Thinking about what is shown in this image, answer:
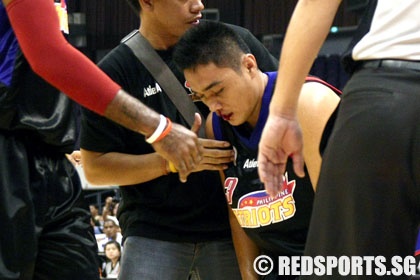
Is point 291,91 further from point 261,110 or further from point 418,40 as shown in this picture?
point 261,110

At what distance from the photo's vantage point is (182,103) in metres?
4.04

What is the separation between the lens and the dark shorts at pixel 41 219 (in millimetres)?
3428

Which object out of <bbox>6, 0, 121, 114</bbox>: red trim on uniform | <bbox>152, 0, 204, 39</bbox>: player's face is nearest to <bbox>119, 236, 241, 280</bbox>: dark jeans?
<bbox>152, 0, 204, 39</bbox>: player's face

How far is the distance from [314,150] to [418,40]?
3.68 feet

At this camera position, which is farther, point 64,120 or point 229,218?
point 229,218

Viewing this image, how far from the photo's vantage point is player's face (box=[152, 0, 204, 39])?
4137mm

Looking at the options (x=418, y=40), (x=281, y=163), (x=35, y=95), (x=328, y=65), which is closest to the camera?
(x=418, y=40)

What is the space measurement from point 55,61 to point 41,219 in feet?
2.57

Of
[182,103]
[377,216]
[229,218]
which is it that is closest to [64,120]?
[182,103]

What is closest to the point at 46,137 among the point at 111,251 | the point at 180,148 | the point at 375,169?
the point at 180,148

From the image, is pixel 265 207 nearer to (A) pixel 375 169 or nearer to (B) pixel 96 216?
(A) pixel 375 169

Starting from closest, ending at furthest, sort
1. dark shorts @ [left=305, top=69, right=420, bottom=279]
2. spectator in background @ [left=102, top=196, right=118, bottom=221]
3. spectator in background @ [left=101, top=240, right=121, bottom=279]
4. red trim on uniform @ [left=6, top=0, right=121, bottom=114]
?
dark shorts @ [left=305, top=69, right=420, bottom=279], red trim on uniform @ [left=6, top=0, right=121, bottom=114], spectator in background @ [left=101, top=240, right=121, bottom=279], spectator in background @ [left=102, top=196, right=118, bottom=221]

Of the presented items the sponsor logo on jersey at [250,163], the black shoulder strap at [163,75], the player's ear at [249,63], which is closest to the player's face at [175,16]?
the black shoulder strap at [163,75]

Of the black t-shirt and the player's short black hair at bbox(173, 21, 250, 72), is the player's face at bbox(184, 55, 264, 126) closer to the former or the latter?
the player's short black hair at bbox(173, 21, 250, 72)
